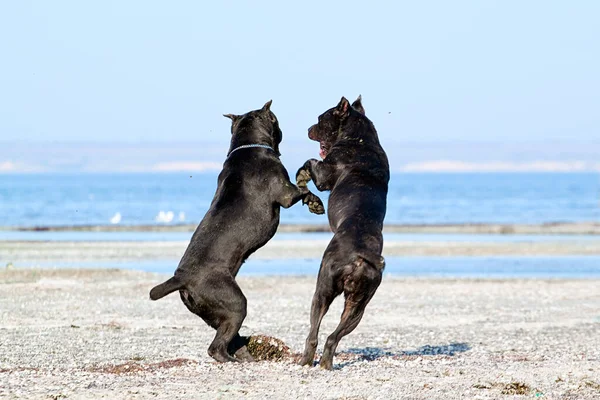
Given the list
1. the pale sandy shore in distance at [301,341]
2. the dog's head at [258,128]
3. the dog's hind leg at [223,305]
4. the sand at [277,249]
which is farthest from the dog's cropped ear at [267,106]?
the sand at [277,249]

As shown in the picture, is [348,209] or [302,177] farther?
[302,177]

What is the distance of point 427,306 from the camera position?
19844 mm

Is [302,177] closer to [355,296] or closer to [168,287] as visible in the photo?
[355,296]

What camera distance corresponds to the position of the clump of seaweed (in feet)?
37.1

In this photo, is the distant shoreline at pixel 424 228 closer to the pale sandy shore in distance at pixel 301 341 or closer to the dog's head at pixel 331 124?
the pale sandy shore in distance at pixel 301 341

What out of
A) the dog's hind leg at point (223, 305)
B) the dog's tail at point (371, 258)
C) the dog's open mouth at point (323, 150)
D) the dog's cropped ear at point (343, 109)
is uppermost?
the dog's cropped ear at point (343, 109)

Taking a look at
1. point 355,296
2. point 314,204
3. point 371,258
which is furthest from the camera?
point 314,204

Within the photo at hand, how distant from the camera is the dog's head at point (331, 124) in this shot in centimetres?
1141

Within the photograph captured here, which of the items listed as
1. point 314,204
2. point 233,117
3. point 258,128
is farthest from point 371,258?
point 233,117

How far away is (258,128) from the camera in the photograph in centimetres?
1138

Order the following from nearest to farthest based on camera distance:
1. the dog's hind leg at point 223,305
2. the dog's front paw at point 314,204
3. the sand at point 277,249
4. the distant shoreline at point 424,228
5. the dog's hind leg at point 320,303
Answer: the dog's hind leg at point 320,303
the dog's hind leg at point 223,305
the dog's front paw at point 314,204
the sand at point 277,249
the distant shoreline at point 424,228

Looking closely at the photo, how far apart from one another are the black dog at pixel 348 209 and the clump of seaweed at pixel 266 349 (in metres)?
1.12

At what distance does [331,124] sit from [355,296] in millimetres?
2269

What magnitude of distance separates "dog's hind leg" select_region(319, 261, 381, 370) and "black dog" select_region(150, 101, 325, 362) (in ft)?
3.16
